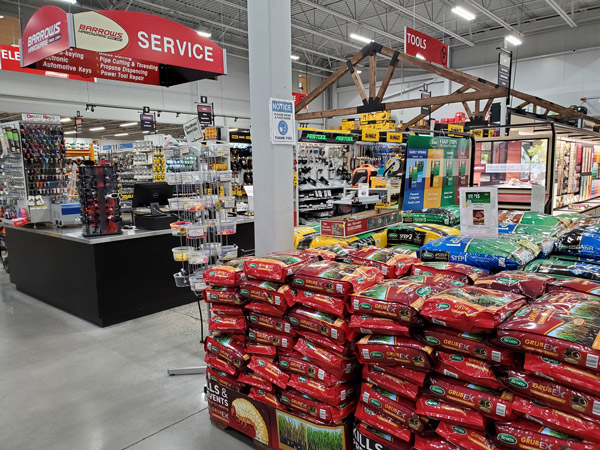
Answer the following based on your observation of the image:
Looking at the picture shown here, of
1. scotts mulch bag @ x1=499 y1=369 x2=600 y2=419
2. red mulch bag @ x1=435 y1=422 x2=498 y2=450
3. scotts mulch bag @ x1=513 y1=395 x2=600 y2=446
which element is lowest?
red mulch bag @ x1=435 y1=422 x2=498 y2=450

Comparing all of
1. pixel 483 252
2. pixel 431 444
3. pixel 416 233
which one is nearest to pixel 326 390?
pixel 431 444

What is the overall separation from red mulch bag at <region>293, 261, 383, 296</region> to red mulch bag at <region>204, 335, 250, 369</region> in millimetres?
617

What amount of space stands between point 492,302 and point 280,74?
2092 millimetres

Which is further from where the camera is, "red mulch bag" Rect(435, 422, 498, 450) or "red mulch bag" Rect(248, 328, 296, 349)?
"red mulch bag" Rect(248, 328, 296, 349)

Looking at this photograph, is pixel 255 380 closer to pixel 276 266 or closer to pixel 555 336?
pixel 276 266

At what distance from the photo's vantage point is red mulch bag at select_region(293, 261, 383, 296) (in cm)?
204

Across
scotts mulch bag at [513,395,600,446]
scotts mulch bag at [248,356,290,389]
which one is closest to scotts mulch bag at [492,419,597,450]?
scotts mulch bag at [513,395,600,446]

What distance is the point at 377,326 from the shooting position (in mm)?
1867

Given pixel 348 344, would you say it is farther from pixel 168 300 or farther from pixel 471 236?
pixel 168 300

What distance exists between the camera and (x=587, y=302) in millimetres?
1640

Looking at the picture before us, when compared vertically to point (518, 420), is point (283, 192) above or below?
above

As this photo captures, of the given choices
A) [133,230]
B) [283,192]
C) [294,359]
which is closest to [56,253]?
[133,230]

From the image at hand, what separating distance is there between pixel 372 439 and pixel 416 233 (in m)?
1.47

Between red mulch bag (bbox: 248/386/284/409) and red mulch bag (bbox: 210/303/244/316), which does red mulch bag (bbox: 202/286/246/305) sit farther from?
red mulch bag (bbox: 248/386/284/409)
